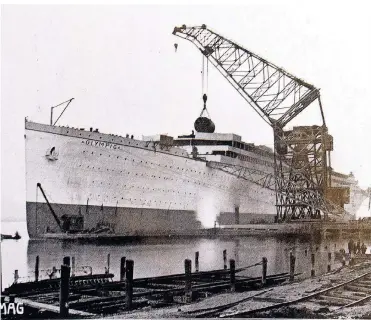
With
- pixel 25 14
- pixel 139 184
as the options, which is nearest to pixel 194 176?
pixel 139 184

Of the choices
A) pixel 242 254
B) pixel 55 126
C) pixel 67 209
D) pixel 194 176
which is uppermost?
pixel 55 126

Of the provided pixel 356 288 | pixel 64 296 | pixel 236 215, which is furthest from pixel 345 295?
pixel 236 215

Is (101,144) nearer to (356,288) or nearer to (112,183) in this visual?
(112,183)

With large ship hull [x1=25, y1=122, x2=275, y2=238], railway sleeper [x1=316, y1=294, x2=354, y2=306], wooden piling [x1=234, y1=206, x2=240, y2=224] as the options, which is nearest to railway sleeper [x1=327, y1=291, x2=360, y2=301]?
railway sleeper [x1=316, y1=294, x2=354, y2=306]

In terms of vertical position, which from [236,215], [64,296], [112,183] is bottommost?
[64,296]

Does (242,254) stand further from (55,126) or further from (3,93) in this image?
(3,93)

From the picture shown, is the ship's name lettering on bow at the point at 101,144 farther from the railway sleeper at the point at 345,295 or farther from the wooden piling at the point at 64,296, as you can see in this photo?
the railway sleeper at the point at 345,295

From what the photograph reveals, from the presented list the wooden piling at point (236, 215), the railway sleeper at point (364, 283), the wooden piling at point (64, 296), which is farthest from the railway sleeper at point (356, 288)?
the wooden piling at point (236, 215)
